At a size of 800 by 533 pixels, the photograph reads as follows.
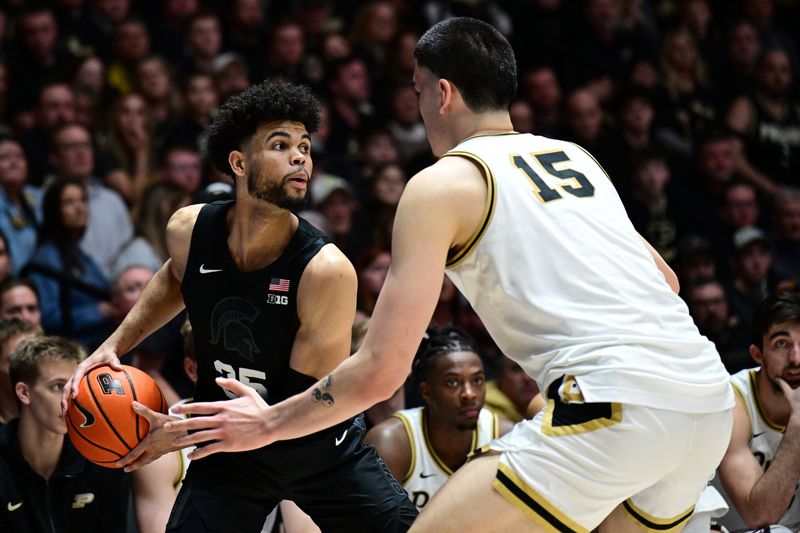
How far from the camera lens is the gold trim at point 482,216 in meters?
3.08

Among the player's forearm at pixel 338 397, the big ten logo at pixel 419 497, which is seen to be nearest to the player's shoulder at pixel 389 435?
the big ten logo at pixel 419 497

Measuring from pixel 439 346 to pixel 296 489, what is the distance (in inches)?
75.6

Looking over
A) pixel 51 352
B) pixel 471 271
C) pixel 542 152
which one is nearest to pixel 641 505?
pixel 471 271

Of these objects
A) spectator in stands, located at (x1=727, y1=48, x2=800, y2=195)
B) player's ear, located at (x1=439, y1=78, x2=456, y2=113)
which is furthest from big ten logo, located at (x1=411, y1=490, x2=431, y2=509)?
spectator in stands, located at (x1=727, y1=48, x2=800, y2=195)

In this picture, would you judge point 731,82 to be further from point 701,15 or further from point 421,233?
point 421,233

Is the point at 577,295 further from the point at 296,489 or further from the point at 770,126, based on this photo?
the point at 770,126

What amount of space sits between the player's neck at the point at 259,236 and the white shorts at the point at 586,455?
1.48 m

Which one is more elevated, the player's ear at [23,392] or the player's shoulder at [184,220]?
the player's shoulder at [184,220]

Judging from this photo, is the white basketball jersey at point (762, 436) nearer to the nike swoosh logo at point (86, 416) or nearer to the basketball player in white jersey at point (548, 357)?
the basketball player in white jersey at point (548, 357)

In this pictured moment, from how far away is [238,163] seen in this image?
4289mm

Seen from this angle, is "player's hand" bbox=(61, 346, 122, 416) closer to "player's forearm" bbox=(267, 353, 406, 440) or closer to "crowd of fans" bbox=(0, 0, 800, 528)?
"player's forearm" bbox=(267, 353, 406, 440)

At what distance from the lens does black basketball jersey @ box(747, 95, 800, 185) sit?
1027 cm

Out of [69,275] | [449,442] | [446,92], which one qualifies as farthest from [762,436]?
[69,275]

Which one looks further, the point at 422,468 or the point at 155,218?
the point at 155,218
